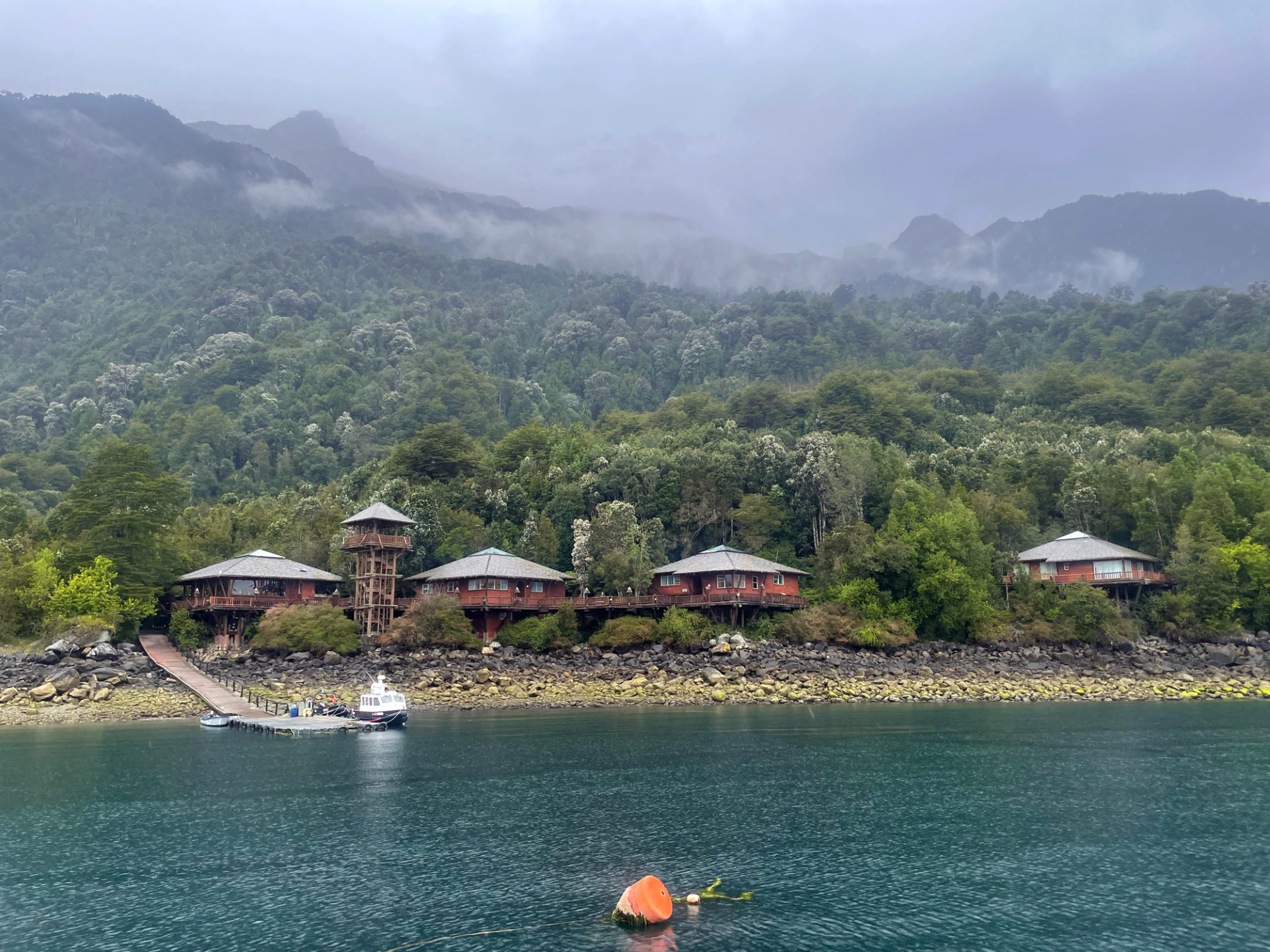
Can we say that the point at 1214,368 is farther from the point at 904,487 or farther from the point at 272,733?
the point at 272,733

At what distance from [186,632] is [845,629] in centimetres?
4280

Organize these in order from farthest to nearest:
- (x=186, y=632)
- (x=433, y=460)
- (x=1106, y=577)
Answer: (x=433, y=460), (x=1106, y=577), (x=186, y=632)

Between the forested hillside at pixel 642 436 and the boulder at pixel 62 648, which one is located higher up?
the forested hillside at pixel 642 436

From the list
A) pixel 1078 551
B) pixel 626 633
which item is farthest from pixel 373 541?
pixel 1078 551

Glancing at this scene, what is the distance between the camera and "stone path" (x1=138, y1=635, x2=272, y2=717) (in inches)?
1801

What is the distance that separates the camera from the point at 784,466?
224ft

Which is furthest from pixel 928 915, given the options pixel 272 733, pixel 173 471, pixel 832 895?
pixel 173 471

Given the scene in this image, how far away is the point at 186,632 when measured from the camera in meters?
58.6

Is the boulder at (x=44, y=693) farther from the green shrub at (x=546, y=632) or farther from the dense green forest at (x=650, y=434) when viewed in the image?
the green shrub at (x=546, y=632)

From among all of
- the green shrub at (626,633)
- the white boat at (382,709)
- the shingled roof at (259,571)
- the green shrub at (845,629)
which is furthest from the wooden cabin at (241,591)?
the green shrub at (845,629)

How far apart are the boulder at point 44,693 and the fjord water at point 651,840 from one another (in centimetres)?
1136

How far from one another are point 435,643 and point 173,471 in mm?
60253

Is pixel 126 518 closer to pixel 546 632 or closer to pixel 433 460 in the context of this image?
pixel 433 460

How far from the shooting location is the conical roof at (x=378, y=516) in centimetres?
6134
